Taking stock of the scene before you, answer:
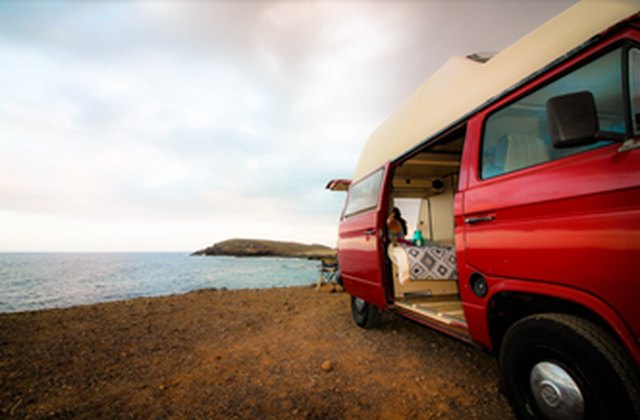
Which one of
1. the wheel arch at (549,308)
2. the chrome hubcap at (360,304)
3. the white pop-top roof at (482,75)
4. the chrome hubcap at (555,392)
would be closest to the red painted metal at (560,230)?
the wheel arch at (549,308)

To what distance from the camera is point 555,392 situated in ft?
4.97

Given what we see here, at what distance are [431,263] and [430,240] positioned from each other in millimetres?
2351

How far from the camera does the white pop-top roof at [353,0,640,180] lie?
1.67m

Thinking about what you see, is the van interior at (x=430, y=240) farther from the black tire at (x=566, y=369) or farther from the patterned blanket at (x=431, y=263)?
the black tire at (x=566, y=369)

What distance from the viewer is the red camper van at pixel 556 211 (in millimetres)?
1298

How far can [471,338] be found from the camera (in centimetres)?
227

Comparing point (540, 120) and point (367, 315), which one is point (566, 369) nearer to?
point (540, 120)

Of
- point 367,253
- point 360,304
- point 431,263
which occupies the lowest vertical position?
point 360,304

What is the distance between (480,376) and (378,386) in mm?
1120

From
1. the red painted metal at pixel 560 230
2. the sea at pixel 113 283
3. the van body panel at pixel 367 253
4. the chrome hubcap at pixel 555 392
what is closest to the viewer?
the red painted metal at pixel 560 230

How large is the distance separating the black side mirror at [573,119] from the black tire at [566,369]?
932 millimetres

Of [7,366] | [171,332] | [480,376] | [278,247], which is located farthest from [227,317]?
[278,247]

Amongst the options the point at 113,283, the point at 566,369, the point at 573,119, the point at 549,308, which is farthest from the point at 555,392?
the point at 113,283

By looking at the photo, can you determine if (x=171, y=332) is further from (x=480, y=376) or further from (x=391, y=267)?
(x=480, y=376)
